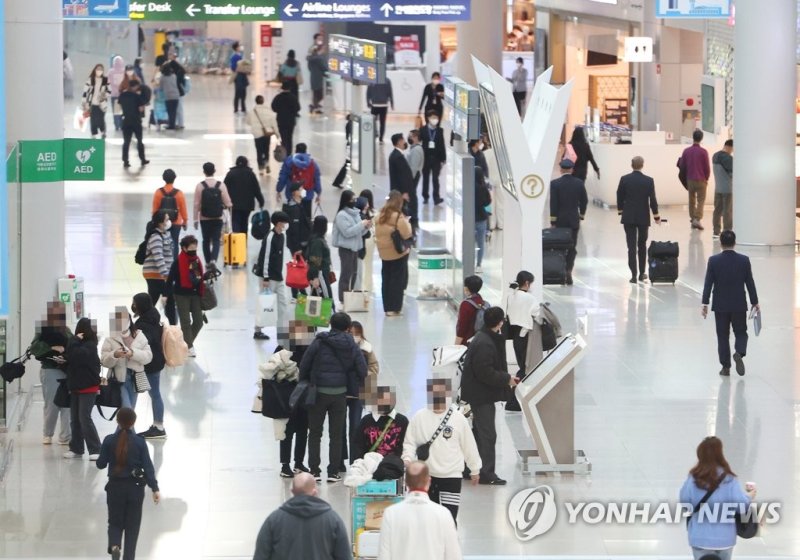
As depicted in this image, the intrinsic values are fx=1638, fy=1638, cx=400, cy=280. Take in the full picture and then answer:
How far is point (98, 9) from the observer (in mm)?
23078

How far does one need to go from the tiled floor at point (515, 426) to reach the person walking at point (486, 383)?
0.30 metres

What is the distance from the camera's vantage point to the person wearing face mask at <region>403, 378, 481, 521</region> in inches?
420

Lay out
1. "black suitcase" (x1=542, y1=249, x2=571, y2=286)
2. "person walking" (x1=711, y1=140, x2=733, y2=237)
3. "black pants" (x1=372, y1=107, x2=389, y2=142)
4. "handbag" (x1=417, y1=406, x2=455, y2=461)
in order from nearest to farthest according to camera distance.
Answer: "handbag" (x1=417, y1=406, x2=455, y2=461) → "black suitcase" (x1=542, y1=249, x2=571, y2=286) → "person walking" (x1=711, y1=140, x2=733, y2=237) → "black pants" (x1=372, y1=107, x2=389, y2=142)

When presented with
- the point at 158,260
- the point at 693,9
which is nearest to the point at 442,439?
the point at 158,260

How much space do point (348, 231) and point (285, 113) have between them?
14.8 m

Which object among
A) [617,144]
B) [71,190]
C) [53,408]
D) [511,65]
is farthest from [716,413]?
[511,65]

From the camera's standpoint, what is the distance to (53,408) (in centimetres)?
1373

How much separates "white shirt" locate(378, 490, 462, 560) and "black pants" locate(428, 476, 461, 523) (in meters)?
2.21

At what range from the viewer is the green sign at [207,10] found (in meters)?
29.4

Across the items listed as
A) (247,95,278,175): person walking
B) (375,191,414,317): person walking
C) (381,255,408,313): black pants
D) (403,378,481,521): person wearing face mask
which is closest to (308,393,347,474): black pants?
(403,378,481,521): person wearing face mask

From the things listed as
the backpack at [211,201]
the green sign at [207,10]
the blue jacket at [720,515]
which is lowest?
the blue jacket at [720,515]

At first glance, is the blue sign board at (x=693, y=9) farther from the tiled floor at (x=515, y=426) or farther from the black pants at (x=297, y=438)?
the black pants at (x=297, y=438)

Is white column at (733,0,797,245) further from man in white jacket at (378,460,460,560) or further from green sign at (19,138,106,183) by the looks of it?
man in white jacket at (378,460,460,560)

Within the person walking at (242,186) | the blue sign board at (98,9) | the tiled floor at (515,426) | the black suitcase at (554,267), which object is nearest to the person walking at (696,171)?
the tiled floor at (515,426)
